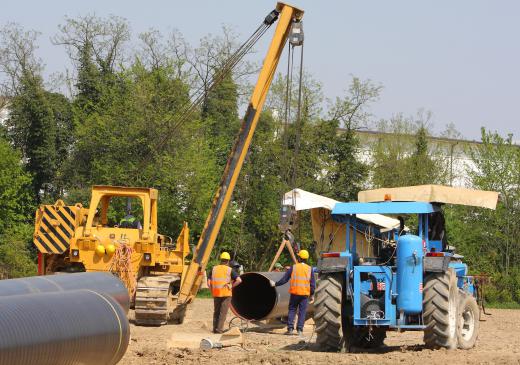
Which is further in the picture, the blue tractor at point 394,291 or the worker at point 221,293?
the worker at point 221,293

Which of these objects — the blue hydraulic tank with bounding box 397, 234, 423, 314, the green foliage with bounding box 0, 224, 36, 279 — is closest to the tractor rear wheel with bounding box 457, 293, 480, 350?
the blue hydraulic tank with bounding box 397, 234, 423, 314

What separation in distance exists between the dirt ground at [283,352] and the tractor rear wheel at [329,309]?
1.08ft

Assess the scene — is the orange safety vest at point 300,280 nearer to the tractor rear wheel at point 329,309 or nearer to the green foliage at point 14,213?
the tractor rear wheel at point 329,309

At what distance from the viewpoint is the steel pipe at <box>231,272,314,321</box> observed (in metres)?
20.3

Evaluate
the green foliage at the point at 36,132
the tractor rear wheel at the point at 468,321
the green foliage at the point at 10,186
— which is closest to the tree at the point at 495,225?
the green foliage at the point at 10,186

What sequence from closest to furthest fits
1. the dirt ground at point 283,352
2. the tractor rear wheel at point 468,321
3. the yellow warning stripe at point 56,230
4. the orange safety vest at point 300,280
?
1. the dirt ground at point 283,352
2. the tractor rear wheel at point 468,321
3. the orange safety vest at point 300,280
4. the yellow warning stripe at point 56,230

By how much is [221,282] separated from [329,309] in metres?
3.97

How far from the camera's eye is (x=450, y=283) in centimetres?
1498

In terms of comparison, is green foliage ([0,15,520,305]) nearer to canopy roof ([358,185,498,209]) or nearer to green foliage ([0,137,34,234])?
green foliage ([0,137,34,234])

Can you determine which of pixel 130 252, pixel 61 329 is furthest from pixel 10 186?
pixel 61 329

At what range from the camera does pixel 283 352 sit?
49.4 feet

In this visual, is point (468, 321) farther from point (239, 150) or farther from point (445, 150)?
point (445, 150)

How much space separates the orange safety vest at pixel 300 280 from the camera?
19.0 meters

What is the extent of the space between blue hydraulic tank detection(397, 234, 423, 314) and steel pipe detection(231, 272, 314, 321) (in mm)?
5596
